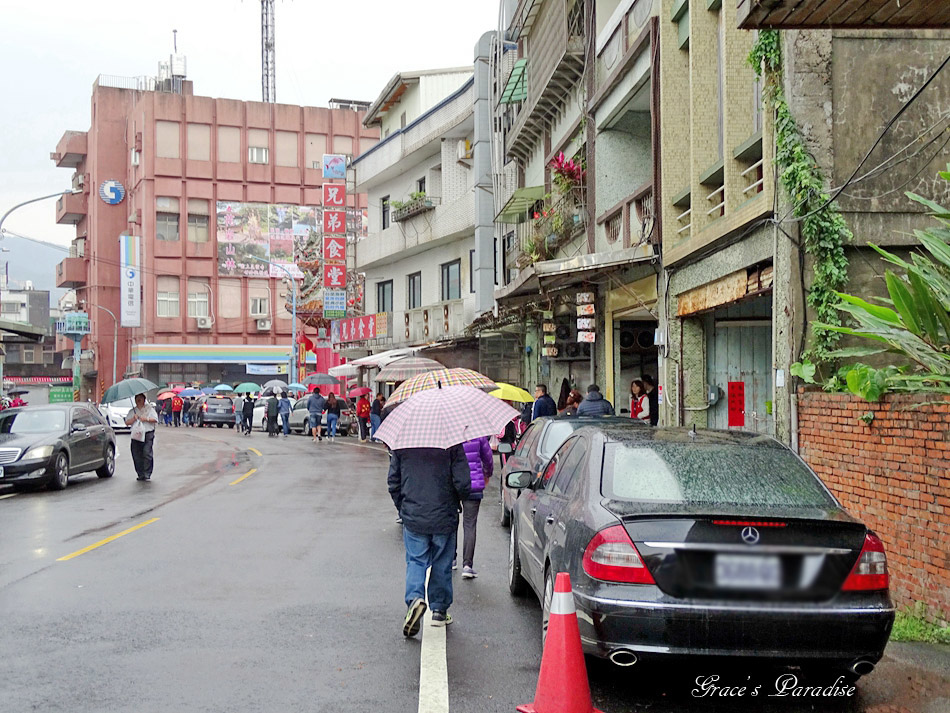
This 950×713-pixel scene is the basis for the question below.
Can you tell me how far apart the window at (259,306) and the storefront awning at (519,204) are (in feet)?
133

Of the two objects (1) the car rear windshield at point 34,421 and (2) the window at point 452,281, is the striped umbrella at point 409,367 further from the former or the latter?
(1) the car rear windshield at point 34,421

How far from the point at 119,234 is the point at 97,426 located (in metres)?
51.6

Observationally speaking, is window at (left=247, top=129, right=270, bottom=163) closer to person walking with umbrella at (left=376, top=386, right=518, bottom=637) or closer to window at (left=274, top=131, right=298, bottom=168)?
window at (left=274, top=131, right=298, bottom=168)

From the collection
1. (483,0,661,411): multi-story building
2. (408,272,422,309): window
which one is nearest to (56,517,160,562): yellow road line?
(483,0,661,411): multi-story building

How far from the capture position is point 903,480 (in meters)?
7.84

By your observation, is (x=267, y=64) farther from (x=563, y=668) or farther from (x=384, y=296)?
(x=563, y=668)

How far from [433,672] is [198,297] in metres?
62.2

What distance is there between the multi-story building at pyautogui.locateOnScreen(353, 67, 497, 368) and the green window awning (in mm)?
4562

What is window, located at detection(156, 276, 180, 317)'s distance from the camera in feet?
211

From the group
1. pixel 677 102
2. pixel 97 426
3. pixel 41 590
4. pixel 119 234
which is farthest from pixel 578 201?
pixel 119 234

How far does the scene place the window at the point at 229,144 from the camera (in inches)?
2576

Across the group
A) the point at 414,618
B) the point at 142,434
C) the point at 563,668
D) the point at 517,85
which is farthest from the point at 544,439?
the point at 517,85

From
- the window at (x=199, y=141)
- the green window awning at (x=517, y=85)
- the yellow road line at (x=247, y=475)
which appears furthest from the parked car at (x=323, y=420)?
the window at (x=199, y=141)

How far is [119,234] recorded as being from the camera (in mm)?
67875
